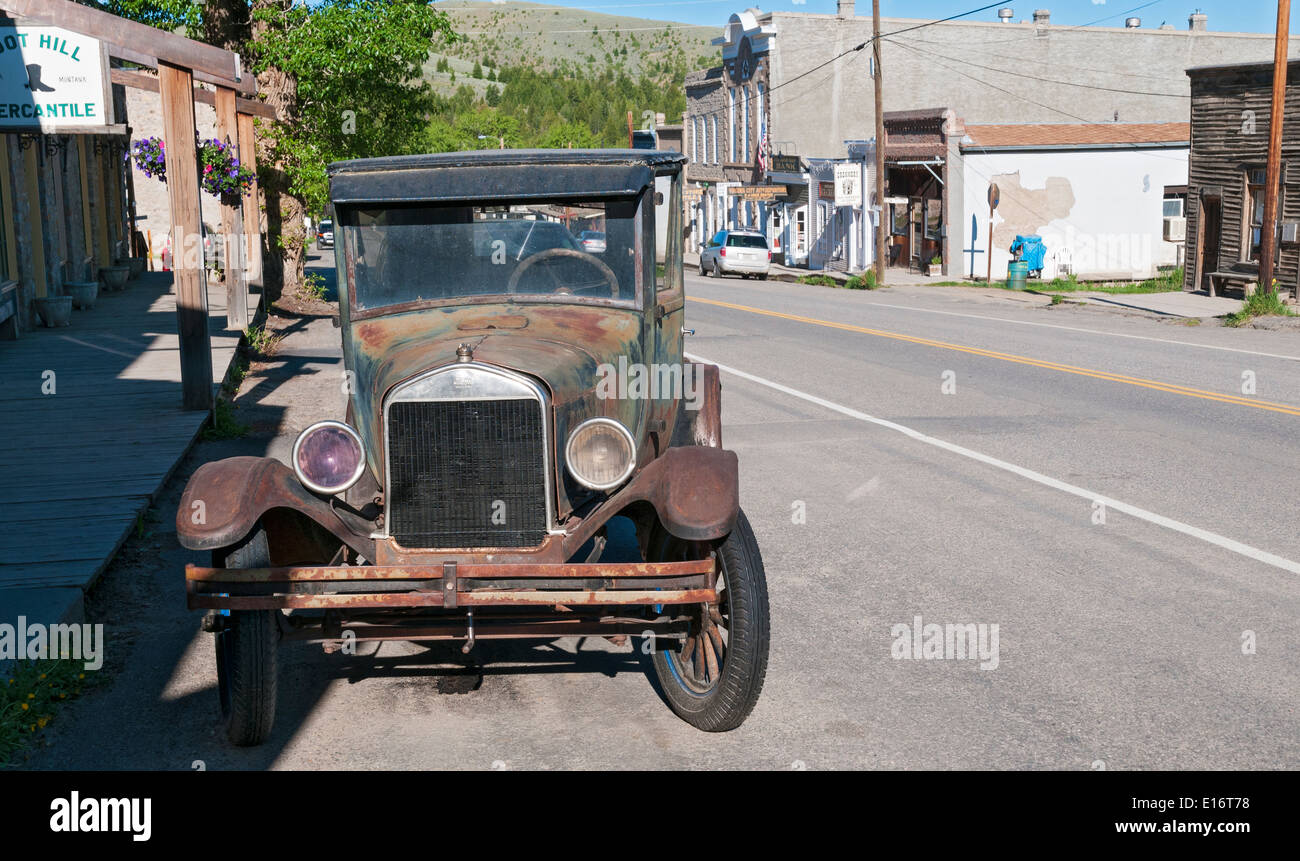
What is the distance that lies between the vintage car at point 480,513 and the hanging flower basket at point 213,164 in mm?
14612

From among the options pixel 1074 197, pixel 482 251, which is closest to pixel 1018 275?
pixel 1074 197

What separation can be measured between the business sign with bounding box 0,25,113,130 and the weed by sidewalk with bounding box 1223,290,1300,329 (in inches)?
797

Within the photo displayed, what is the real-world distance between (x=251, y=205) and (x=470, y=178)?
1866 cm

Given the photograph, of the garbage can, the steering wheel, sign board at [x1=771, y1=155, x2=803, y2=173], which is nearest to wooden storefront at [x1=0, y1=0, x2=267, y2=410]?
the steering wheel

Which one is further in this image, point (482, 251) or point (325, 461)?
point (482, 251)

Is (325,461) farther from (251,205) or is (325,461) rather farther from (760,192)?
(760,192)

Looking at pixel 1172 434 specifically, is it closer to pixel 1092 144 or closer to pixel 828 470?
pixel 828 470

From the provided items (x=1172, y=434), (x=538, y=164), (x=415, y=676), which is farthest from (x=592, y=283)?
(x=1172, y=434)

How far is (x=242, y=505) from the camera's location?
204 inches

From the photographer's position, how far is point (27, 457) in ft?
34.1

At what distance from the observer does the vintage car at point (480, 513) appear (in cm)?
509

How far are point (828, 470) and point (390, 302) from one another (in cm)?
540

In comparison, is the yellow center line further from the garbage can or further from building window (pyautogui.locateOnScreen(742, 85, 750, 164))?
building window (pyautogui.locateOnScreen(742, 85, 750, 164))

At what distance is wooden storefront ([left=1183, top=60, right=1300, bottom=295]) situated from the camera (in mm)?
30406
